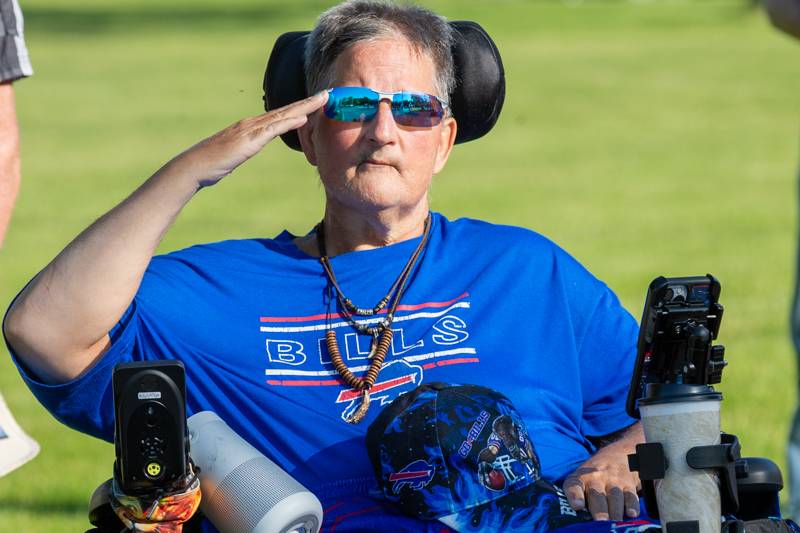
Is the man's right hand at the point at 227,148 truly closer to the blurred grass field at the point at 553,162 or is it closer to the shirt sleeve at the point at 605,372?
the shirt sleeve at the point at 605,372

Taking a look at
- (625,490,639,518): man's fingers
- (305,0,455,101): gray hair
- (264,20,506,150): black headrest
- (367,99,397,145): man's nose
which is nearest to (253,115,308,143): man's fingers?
(367,99,397,145): man's nose

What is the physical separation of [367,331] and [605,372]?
0.68 meters

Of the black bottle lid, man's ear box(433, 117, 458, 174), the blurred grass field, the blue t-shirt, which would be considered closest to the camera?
the black bottle lid

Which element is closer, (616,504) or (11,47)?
(616,504)

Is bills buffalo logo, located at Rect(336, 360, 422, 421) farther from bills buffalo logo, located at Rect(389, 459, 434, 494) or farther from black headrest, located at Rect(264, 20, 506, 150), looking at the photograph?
black headrest, located at Rect(264, 20, 506, 150)

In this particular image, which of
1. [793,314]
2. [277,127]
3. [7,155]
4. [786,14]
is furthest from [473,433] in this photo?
[793,314]

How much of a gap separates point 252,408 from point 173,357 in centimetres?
25

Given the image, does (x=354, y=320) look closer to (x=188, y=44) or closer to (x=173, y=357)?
(x=173, y=357)

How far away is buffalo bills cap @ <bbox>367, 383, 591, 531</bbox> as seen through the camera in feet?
11.0

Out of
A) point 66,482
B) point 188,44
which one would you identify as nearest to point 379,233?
point 66,482

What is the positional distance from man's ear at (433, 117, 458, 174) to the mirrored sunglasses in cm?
22

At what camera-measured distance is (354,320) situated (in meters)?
3.86

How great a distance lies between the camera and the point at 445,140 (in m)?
4.22

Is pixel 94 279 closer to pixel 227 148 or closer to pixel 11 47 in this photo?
pixel 227 148
